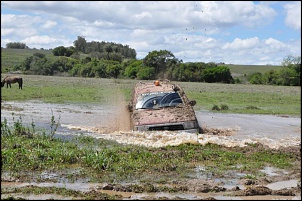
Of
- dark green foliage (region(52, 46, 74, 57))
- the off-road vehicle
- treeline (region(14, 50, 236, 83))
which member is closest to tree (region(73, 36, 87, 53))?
dark green foliage (region(52, 46, 74, 57))

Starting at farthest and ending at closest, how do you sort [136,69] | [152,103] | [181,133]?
[136,69], [152,103], [181,133]

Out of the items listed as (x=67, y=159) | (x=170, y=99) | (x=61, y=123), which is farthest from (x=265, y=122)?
(x=67, y=159)

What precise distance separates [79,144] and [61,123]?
539 cm

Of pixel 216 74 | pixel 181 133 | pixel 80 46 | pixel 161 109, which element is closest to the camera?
pixel 181 133

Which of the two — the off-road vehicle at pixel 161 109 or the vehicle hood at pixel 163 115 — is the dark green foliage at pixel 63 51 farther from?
the vehicle hood at pixel 163 115

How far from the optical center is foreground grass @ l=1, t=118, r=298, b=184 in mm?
9273

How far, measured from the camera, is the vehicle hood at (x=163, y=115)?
14.3m

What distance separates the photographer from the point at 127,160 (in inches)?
408

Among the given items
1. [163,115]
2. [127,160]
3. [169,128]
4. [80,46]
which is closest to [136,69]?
[80,46]

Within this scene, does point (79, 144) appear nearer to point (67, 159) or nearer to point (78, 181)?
point (67, 159)

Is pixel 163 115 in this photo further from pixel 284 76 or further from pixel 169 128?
pixel 284 76

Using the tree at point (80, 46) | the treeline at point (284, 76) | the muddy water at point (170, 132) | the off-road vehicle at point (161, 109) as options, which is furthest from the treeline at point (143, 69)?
the off-road vehicle at point (161, 109)

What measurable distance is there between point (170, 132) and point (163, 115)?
2.74 feet

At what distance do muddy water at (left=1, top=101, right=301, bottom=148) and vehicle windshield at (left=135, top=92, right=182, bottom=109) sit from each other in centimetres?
93
